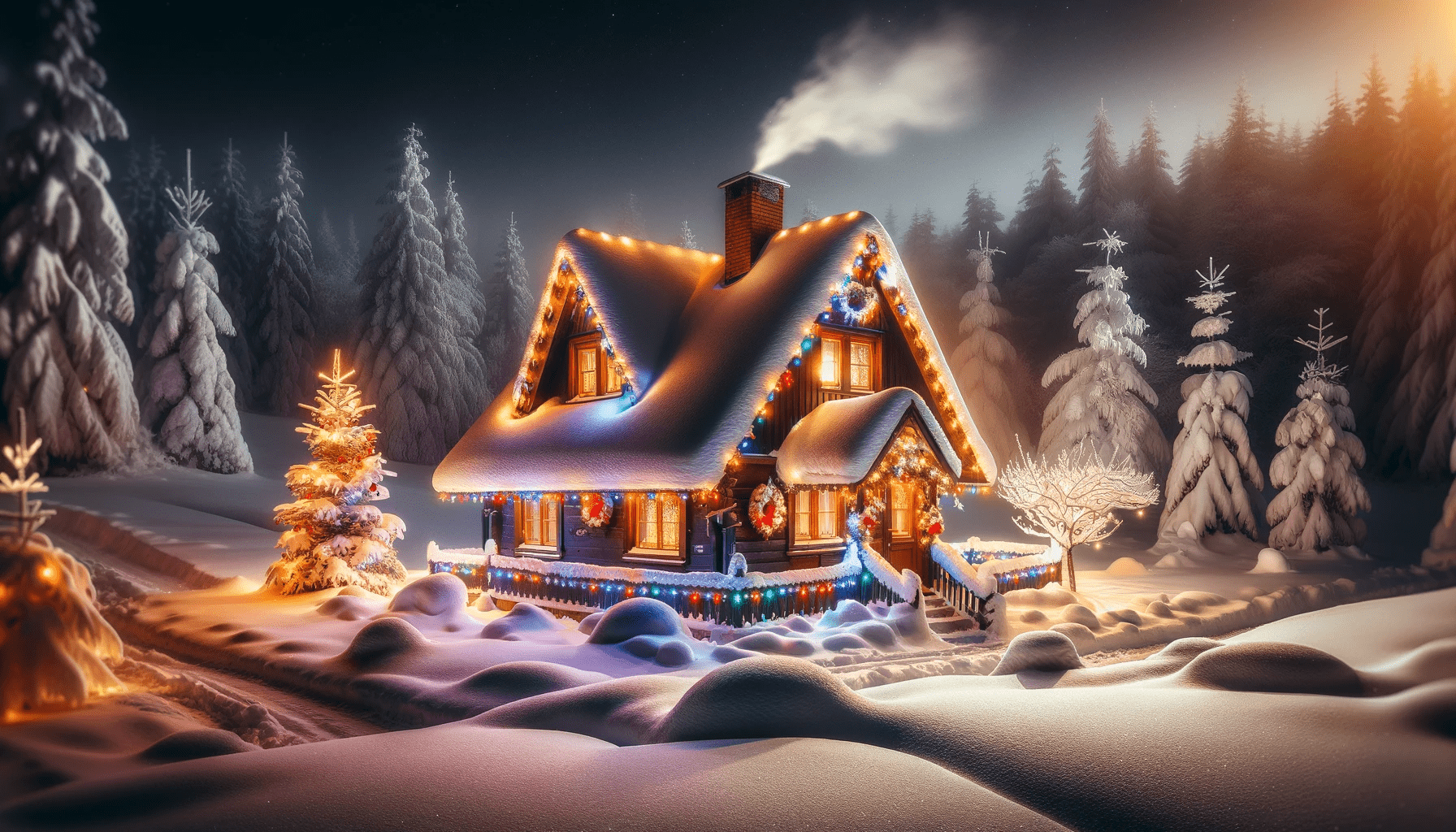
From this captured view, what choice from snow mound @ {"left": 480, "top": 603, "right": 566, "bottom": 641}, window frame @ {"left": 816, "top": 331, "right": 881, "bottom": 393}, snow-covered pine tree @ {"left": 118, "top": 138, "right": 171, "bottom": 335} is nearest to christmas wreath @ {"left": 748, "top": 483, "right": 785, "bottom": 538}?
window frame @ {"left": 816, "top": 331, "right": 881, "bottom": 393}

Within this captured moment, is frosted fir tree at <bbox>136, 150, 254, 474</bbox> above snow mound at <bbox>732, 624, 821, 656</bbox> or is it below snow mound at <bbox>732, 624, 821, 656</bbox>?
above

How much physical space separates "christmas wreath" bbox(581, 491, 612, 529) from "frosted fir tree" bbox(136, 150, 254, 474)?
2494 cm

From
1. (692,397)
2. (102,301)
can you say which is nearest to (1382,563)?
(692,397)

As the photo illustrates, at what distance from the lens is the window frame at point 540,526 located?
19.3m

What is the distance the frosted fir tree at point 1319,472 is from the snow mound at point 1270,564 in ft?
12.3

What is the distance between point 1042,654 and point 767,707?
2836mm

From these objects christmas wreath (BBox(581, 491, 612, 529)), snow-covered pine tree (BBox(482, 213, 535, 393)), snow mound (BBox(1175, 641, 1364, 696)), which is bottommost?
snow mound (BBox(1175, 641, 1364, 696))

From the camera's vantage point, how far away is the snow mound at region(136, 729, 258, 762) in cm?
659

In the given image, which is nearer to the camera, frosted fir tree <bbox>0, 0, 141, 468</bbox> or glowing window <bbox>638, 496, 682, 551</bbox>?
glowing window <bbox>638, 496, 682, 551</bbox>

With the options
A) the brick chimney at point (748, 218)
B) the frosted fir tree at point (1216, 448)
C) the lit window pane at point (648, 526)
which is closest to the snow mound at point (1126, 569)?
the frosted fir tree at point (1216, 448)

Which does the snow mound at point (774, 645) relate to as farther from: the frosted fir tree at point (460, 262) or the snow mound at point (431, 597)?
the frosted fir tree at point (460, 262)

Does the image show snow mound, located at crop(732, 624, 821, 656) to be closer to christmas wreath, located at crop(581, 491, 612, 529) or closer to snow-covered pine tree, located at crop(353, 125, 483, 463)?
christmas wreath, located at crop(581, 491, 612, 529)

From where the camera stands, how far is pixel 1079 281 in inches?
1778

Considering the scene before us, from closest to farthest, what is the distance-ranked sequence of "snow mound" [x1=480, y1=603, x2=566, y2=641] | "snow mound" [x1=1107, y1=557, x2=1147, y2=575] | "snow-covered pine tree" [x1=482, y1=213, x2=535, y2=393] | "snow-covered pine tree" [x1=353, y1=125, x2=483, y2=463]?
"snow mound" [x1=480, y1=603, x2=566, y2=641] < "snow mound" [x1=1107, y1=557, x2=1147, y2=575] < "snow-covered pine tree" [x1=353, y1=125, x2=483, y2=463] < "snow-covered pine tree" [x1=482, y1=213, x2=535, y2=393]
